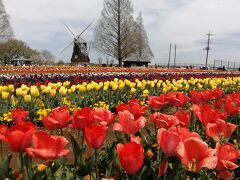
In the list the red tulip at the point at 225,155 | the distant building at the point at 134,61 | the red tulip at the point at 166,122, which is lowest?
the distant building at the point at 134,61

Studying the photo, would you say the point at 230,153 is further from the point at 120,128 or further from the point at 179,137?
the point at 120,128

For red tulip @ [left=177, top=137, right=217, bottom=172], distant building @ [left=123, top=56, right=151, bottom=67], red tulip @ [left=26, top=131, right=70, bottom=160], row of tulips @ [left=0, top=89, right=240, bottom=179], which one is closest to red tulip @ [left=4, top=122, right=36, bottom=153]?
row of tulips @ [left=0, top=89, right=240, bottom=179]

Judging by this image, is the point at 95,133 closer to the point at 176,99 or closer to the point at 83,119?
the point at 83,119

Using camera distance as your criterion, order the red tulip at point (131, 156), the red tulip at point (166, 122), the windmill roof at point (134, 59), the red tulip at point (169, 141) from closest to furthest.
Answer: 1. the red tulip at point (131, 156)
2. the red tulip at point (169, 141)
3. the red tulip at point (166, 122)
4. the windmill roof at point (134, 59)

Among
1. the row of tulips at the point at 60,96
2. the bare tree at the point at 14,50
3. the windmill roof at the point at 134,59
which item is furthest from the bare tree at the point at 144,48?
the row of tulips at the point at 60,96

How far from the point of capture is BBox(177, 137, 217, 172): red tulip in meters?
2.03

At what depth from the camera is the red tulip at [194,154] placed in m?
2.03

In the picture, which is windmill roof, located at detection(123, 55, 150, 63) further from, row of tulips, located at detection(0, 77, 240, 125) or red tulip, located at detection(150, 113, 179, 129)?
red tulip, located at detection(150, 113, 179, 129)

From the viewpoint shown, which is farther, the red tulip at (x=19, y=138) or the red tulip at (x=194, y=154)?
the red tulip at (x=19, y=138)

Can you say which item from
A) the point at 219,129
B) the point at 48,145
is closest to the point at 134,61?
the point at 219,129

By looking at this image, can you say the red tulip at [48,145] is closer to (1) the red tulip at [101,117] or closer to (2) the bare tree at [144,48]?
(1) the red tulip at [101,117]

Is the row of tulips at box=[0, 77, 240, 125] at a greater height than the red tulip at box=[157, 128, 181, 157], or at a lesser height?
lesser

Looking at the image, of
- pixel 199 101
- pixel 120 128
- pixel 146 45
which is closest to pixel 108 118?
pixel 120 128

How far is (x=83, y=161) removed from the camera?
289 centimetres
